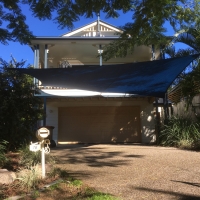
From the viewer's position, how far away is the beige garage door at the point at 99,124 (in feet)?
45.0

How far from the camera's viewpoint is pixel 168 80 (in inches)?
217

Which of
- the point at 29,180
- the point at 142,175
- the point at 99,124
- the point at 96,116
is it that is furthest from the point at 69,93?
the point at 29,180

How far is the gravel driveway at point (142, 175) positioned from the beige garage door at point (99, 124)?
243 inches

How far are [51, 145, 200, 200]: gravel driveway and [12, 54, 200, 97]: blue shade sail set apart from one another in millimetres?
1636

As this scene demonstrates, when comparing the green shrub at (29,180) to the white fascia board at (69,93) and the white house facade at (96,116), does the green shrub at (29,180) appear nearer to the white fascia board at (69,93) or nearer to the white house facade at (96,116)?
the white fascia board at (69,93)

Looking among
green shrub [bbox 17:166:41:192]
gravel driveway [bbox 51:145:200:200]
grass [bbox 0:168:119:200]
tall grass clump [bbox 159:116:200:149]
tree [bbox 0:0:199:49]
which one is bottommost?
gravel driveway [bbox 51:145:200:200]

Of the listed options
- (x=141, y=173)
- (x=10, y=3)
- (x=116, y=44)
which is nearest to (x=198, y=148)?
(x=141, y=173)

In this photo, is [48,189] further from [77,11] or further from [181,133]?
[181,133]

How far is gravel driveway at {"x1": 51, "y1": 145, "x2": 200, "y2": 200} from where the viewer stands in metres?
3.96

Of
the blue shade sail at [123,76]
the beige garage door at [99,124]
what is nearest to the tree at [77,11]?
the blue shade sail at [123,76]

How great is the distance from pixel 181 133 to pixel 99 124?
17.1 ft

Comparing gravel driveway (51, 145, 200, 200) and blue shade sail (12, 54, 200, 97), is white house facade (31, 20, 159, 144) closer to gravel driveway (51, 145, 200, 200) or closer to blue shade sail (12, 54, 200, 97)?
gravel driveway (51, 145, 200, 200)

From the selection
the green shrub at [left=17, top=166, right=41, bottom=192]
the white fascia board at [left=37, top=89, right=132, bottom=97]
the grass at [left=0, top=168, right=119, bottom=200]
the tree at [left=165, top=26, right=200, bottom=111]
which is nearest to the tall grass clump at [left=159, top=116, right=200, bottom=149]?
the tree at [left=165, top=26, right=200, bottom=111]

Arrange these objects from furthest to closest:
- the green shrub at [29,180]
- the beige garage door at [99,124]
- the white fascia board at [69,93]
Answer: the beige garage door at [99,124] → the white fascia board at [69,93] → the green shrub at [29,180]
